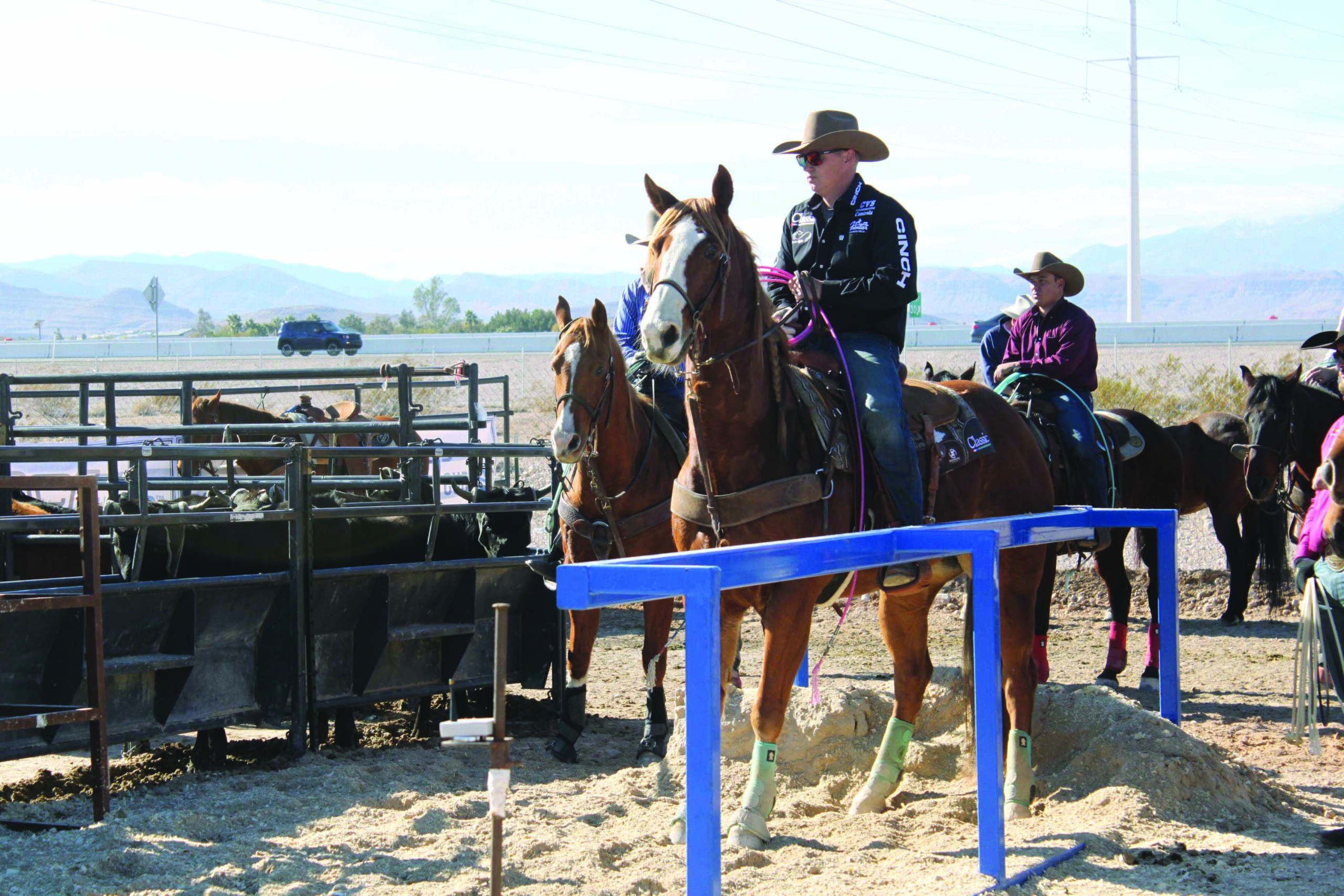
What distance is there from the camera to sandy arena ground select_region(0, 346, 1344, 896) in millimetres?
4590

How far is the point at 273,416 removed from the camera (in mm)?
13258

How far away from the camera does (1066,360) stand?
8.68 m

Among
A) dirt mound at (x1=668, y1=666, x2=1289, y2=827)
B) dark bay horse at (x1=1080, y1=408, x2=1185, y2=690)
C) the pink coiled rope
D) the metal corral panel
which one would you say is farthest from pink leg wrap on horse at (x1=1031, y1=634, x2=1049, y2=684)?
the metal corral panel

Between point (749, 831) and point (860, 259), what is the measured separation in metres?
2.66

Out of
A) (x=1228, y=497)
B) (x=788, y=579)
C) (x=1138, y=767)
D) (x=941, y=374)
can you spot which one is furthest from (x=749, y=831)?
(x=1228, y=497)

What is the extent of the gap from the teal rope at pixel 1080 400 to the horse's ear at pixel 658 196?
4.46 metres

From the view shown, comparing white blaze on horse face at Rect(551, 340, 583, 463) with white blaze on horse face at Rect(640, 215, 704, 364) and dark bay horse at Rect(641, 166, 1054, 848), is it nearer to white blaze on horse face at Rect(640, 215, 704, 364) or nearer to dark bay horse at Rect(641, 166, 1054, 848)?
dark bay horse at Rect(641, 166, 1054, 848)

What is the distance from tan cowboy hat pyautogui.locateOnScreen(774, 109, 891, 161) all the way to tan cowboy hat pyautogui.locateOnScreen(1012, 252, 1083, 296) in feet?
10.3

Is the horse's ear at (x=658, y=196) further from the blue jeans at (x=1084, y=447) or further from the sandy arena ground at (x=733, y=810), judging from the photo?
the blue jeans at (x=1084, y=447)

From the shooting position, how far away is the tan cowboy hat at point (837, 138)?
19.0ft

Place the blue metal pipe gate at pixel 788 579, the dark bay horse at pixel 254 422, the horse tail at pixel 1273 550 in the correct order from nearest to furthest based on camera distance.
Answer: the blue metal pipe gate at pixel 788 579, the horse tail at pixel 1273 550, the dark bay horse at pixel 254 422

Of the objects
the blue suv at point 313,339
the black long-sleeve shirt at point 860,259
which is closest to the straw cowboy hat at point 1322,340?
the black long-sleeve shirt at point 860,259

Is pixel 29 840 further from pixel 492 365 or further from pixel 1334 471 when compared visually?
pixel 492 365

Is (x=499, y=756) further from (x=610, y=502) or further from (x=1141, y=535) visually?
(x=1141, y=535)
